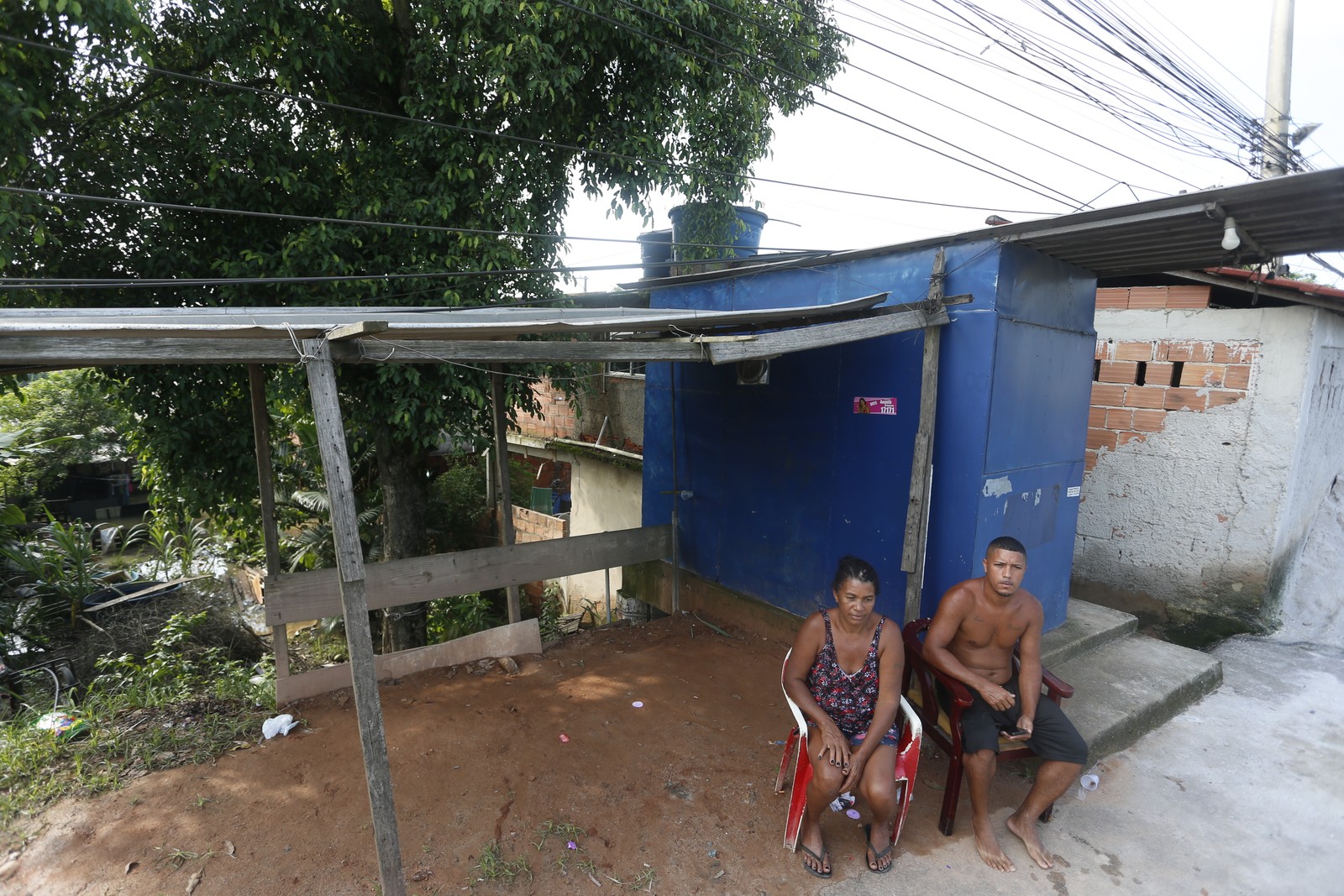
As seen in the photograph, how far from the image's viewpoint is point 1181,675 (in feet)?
14.7

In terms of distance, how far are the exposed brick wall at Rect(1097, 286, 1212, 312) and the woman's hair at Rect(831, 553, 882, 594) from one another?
4674 millimetres

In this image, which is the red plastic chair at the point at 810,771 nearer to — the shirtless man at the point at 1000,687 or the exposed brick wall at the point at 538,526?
the shirtless man at the point at 1000,687

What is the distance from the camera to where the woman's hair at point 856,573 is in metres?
3.07

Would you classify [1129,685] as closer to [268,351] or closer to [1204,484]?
[1204,484]

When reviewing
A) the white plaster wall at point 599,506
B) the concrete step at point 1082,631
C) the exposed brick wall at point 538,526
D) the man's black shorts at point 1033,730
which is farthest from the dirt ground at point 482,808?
the exposed brick wall at point 538,526

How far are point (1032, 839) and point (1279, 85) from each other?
333 inches

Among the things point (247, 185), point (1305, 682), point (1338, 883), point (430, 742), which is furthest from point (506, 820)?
point (1305, 682)

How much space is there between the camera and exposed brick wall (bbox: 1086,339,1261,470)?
5461 mm

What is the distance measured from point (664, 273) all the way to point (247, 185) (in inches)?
162

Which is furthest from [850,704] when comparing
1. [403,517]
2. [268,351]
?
[403,517]

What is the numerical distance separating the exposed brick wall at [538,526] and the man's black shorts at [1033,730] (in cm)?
667

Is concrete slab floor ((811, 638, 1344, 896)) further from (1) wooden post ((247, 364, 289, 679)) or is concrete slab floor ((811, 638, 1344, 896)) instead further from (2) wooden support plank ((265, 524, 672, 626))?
(1) wooden post ((247, 364, 289, 679))

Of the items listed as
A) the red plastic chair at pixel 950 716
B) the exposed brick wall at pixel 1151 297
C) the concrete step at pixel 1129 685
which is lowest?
the concrete step at pixel 1129 685

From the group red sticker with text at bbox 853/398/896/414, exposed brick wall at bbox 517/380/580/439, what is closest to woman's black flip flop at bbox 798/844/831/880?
red sticker with text at bbox 853/398/896/414
